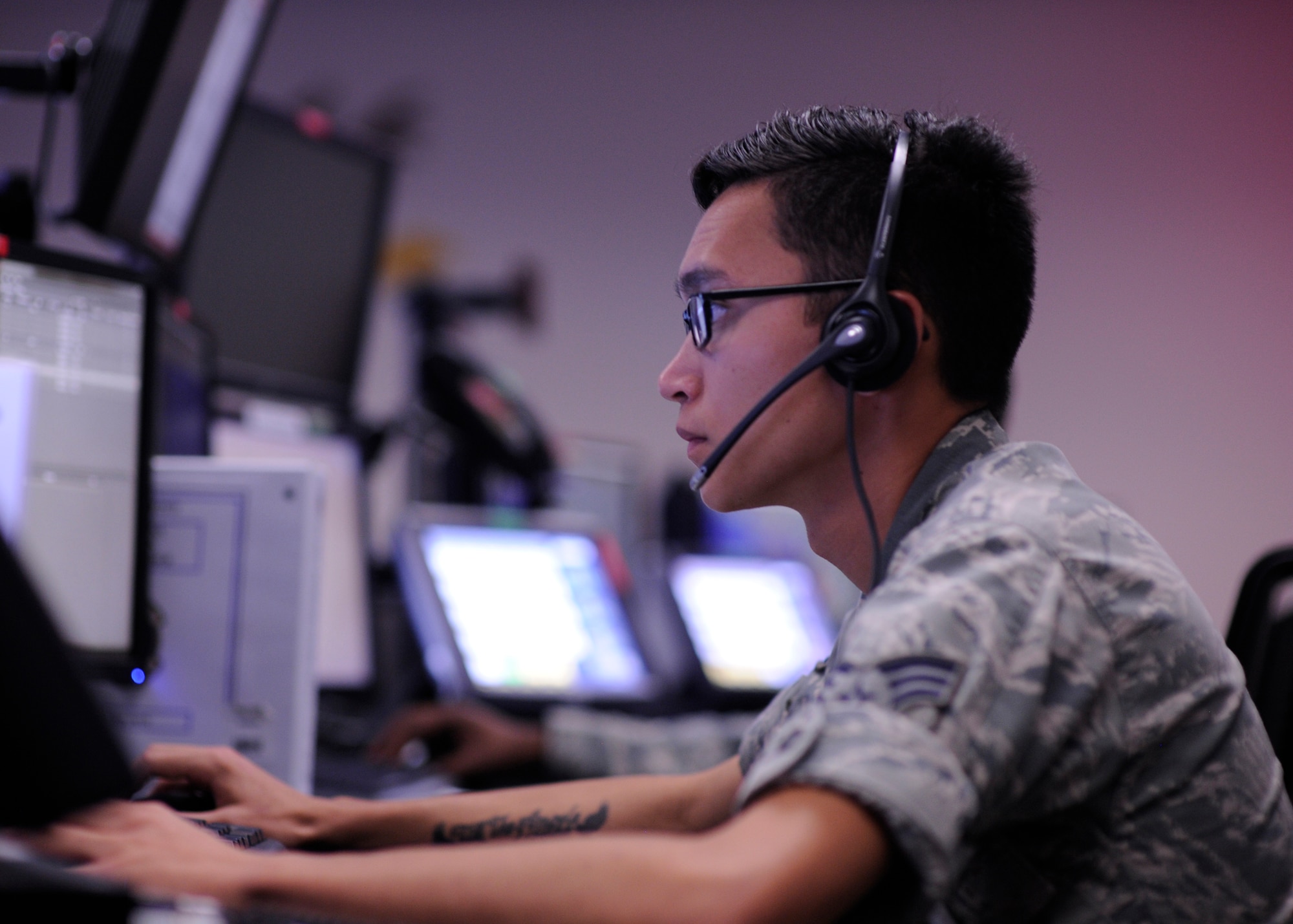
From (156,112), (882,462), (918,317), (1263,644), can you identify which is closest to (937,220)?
(918,317)

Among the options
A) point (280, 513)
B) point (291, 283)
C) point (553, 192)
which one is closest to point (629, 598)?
point (291, 283)

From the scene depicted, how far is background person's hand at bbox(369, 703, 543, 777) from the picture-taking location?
1.71 meters

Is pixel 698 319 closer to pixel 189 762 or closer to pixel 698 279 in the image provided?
pixel 698 279

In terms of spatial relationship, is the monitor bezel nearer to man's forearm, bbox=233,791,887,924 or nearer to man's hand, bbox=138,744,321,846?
man's hand, bbox=138,744,321,846

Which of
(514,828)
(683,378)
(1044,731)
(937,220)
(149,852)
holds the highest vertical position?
(937,220)

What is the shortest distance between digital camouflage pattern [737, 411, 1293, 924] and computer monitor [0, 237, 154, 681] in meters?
0.78

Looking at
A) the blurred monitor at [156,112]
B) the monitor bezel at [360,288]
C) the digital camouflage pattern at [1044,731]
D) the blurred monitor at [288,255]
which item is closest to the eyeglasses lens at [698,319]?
the digital camouflage pattern at [1044,731]

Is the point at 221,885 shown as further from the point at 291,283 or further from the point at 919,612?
the point at 291,283

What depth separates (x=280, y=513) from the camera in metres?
1.29

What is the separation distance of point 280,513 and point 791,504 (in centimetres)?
60

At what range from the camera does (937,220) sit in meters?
0.95

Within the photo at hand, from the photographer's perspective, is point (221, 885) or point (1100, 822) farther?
point (1100, 822)

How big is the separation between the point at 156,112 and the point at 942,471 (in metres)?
1.10

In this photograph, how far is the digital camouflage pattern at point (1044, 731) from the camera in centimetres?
60
